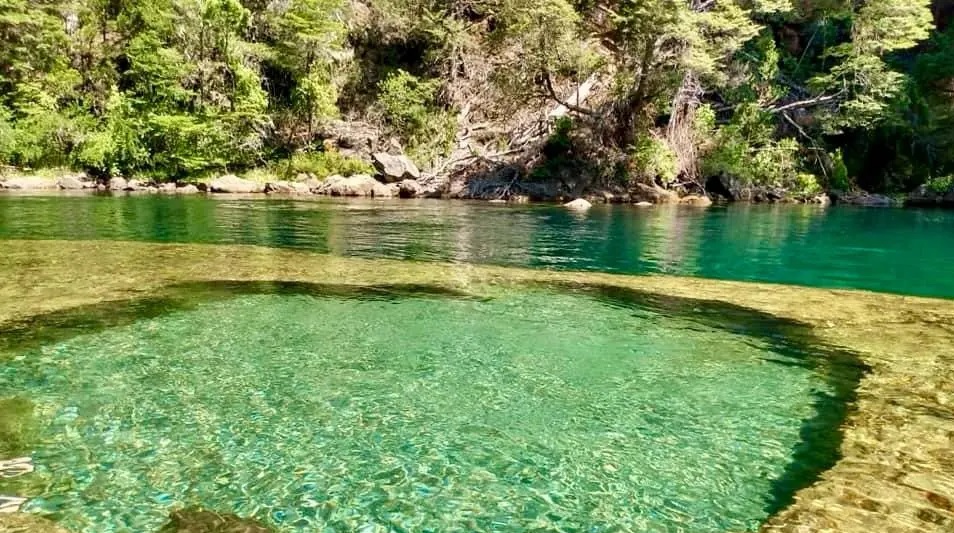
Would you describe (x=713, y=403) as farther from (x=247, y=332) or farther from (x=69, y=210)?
(x=69, y=210)

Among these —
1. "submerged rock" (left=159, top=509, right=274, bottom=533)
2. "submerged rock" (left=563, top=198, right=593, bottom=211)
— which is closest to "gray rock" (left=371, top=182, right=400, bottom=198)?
"submerged rock" (left=563, top=198, right=593, bottom=211)

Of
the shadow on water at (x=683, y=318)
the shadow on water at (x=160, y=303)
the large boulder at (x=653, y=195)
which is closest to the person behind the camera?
the shadow on water at (x=683, y=318)

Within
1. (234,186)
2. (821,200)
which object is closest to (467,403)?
(234,186)

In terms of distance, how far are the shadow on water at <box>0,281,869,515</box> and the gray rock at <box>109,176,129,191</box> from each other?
978 inches

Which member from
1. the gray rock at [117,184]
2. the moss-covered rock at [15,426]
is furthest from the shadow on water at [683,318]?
the gray rock at [117,184]

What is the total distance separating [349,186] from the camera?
100 ft

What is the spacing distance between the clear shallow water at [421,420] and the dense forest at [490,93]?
23.4 m

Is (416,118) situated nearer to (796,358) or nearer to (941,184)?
(941,184)

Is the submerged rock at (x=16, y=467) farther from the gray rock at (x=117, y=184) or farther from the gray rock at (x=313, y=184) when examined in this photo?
the gray rock at (x=117, y=184)

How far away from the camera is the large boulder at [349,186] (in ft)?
99.7

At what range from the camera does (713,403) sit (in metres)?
5.27

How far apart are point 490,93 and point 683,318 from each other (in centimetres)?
2946

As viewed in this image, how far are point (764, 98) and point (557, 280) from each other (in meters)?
27.3

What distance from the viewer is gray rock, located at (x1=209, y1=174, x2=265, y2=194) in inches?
1218
